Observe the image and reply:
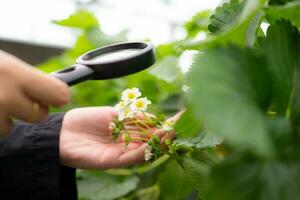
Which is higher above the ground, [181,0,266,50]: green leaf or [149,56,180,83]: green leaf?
[181,0,266,50]: green leaf

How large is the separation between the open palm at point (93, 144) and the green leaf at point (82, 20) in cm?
44

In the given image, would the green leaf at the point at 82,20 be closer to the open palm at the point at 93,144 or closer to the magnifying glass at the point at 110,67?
the open palm at the point at 93,144

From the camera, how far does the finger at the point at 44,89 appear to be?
0.33 m

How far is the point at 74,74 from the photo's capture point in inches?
16.8

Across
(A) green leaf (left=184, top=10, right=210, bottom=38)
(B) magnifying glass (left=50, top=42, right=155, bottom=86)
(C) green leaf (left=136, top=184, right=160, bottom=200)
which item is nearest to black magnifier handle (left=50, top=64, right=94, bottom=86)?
(B) magnifying glass (left=50, top=42, right=155, bottom=86)

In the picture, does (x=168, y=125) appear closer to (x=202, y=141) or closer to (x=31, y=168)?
(x=202, y=141)

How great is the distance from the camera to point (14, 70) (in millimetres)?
326

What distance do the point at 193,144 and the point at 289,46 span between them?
13 cm

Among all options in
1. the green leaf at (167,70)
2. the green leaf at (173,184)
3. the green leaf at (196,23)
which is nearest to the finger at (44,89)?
the green leaf at (173,184)

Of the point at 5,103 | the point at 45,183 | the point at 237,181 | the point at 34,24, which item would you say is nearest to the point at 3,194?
the point at 45,183

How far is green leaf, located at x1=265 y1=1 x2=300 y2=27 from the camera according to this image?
32 cm

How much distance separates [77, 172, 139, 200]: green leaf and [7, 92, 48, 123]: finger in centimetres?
31

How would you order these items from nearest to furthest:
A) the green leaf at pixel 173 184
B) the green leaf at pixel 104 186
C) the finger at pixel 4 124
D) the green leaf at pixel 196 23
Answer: the finger at pixel 4 124, the green leaf at pixel 173 184, the green leaf at pixel 104 186, the green leaf at pixel 196 23

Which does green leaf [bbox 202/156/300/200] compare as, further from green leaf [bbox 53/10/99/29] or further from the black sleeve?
green leaf [bbox 53/10/99/29]
